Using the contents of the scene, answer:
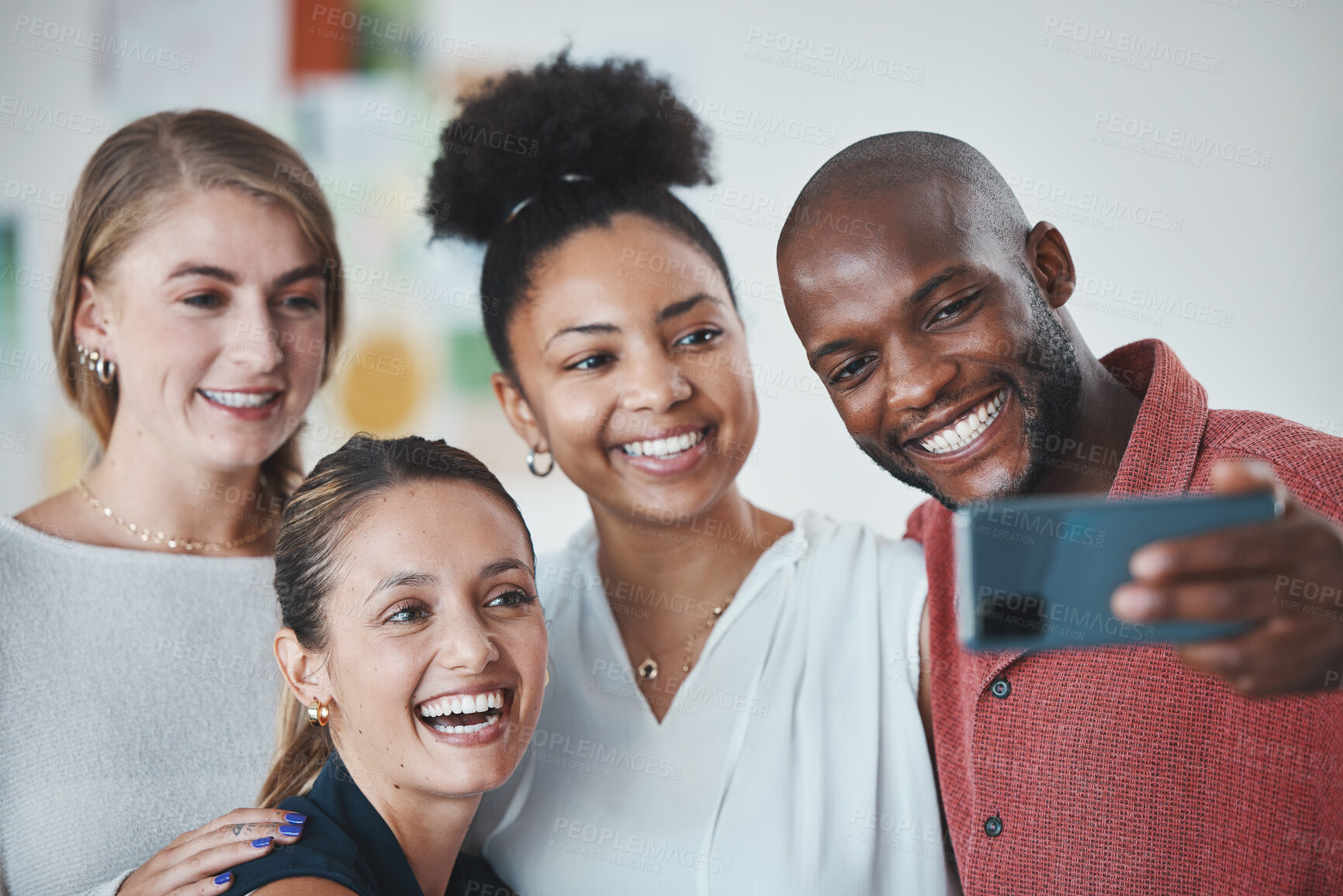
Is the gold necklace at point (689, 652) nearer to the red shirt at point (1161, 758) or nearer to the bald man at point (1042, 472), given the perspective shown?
the bald man at point (1042, 472)

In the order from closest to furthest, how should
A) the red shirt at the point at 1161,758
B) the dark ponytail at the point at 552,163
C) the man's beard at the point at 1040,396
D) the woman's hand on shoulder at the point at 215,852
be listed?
the red shirt at the point at 1161,758 → the woman's hand on shoulder at the point at 215,852 → the man's beard at the point at 1040,396 → the dark ponytail at the point at 552,163

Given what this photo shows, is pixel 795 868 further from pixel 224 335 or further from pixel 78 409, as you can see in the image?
pixel 78 409

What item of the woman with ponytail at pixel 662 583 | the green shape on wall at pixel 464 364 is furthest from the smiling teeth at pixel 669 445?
the green shape on wall at pixel 464 364

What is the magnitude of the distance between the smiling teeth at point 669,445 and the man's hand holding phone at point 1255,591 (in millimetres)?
1211

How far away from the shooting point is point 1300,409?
10.8 feet

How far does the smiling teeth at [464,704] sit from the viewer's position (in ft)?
5.78

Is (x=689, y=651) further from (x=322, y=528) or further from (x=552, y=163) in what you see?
(x=552, y=163)

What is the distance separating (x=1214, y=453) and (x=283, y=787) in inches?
66.6

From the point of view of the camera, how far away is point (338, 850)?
1700 millimetres

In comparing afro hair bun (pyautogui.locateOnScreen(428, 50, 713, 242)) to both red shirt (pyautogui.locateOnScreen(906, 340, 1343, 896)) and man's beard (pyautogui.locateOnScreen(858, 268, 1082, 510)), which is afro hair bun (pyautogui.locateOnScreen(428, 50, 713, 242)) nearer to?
man's beard (pyautogui.locateOnScreen(858, 268, 1082, 510))

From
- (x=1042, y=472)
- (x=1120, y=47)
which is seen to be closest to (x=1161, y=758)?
(x=1042, y=472)

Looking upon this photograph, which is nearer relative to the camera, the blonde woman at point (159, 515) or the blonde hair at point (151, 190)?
the blonde woman at point (159, 515)

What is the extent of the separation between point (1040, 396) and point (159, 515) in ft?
6.00

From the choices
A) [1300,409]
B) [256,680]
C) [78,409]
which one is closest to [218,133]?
[78,409]
